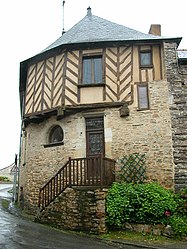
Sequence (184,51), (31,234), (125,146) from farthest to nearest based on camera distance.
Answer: (184,51) → (125,146) → (31,234)

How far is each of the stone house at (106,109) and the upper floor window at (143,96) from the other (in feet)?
0.12

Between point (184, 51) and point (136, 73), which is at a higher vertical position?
point (184, 51)

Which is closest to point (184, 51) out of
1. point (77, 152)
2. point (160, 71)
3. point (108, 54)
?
point (160, 71)

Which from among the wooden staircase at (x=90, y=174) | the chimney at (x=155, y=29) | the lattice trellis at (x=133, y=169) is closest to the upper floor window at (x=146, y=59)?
the chimney at (x=155, y=29)

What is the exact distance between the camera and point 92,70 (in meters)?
10.8

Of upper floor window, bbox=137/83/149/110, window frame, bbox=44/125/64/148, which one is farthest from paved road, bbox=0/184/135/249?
upper floor window, bbox=137/83/149/110

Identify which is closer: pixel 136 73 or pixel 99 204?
pixel 99 204

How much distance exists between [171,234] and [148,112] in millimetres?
4167

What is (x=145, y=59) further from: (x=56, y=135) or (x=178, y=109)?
(x=56, y=135)

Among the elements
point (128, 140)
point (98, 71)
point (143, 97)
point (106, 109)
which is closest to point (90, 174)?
point (128, 140)

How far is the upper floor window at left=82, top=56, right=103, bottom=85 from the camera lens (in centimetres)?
1058

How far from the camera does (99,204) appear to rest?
7.91 m

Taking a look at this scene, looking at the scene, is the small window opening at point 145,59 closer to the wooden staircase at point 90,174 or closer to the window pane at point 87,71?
the window pane at point 87,71

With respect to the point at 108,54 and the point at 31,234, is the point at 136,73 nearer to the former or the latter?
the point at 108,54
